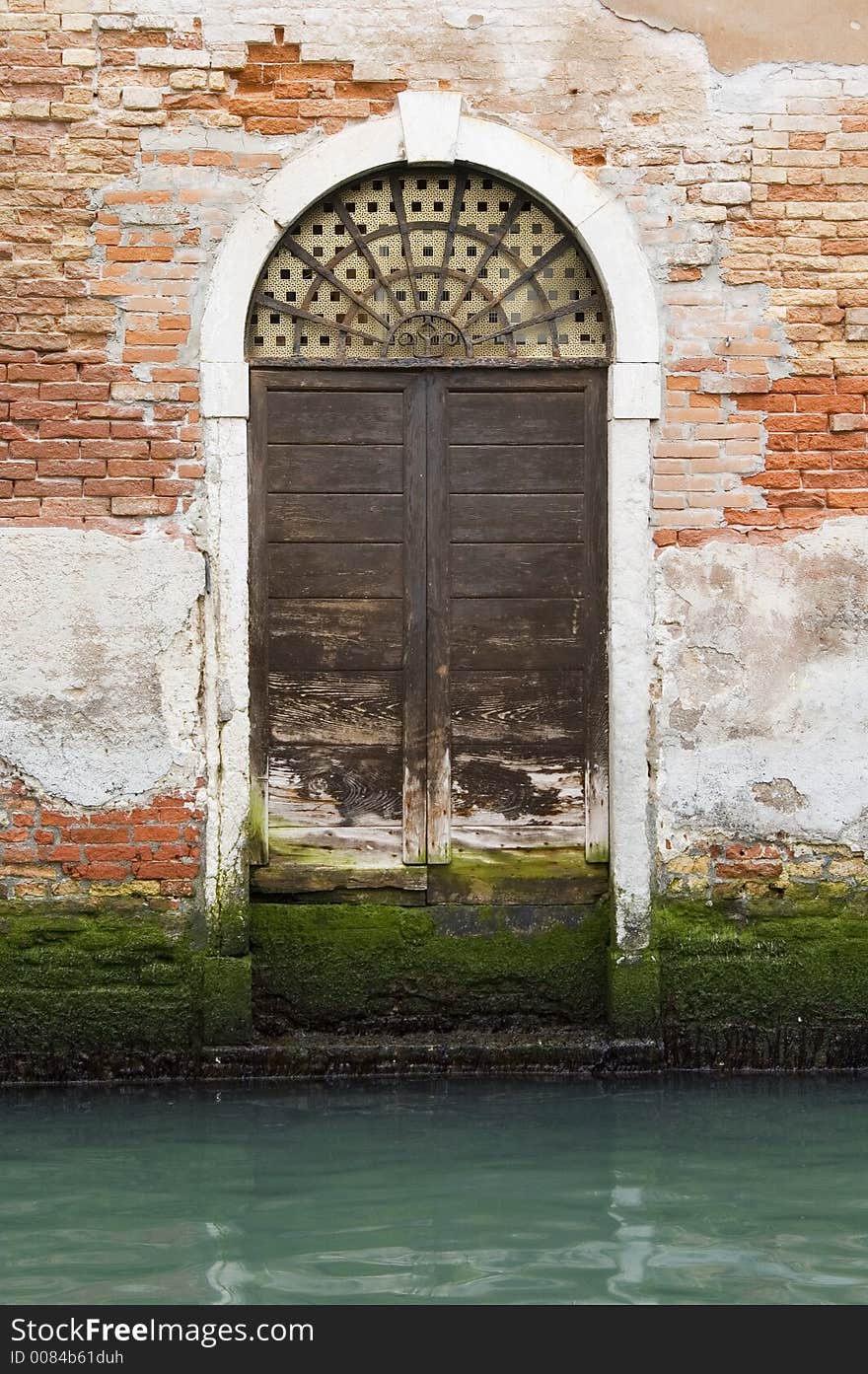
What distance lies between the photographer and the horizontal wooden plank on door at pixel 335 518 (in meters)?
5.88

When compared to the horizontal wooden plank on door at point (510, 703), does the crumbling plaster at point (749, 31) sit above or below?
above

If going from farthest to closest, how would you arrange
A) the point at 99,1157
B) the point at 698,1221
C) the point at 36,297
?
1. the point at 36,297
2. the point at 99,1157
3. the point at 698,1221

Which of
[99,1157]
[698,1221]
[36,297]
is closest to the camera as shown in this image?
[698,1221]

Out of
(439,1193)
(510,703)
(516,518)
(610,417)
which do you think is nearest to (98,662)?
(510,703)

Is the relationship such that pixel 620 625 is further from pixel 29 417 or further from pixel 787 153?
pixel 29 417

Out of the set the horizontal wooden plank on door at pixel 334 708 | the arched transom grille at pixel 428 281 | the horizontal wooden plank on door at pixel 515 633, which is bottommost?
the horizontal wooden plank on door at pixel 334 708

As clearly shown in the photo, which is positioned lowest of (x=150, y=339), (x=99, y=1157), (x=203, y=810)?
(x=99, y=1157)

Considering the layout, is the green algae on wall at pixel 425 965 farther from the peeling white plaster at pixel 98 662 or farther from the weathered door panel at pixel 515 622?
the peeling white plaster at pixel 98 662

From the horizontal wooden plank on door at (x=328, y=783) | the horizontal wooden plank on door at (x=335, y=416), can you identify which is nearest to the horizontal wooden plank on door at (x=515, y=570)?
the horizontal wooden plank on door at (x=335, y=416)

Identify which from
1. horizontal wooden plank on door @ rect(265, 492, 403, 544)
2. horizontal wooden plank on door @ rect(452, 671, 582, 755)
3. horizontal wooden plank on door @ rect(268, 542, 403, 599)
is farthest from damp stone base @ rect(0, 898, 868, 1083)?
horizontal wooden plank on door @ rect(265, 492, 403, 544)

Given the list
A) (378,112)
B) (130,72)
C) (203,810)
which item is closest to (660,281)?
(378,112)

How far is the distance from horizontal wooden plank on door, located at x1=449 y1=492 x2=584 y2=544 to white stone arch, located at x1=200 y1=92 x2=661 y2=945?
0.18m

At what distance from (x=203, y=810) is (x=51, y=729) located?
1.99 feet

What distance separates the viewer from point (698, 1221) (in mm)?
4195
